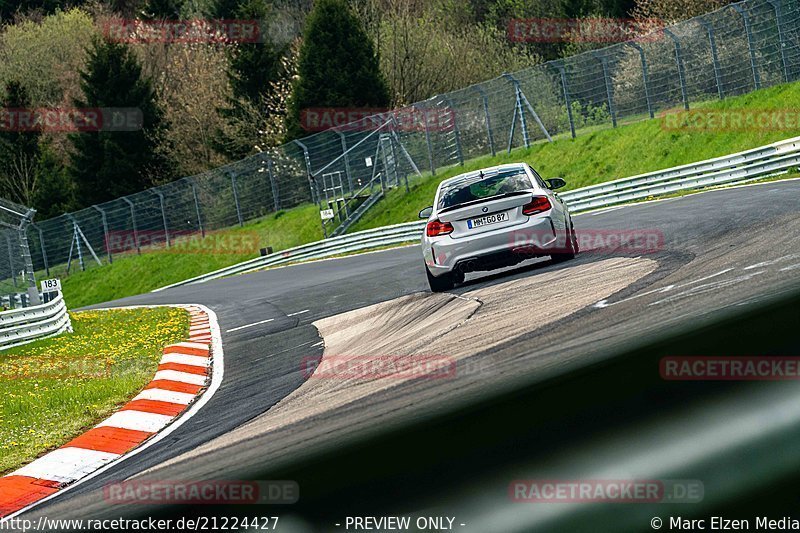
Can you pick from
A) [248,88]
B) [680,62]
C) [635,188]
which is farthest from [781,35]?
[248,88]

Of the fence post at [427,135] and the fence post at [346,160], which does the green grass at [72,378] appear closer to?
the fence post at [427,135]

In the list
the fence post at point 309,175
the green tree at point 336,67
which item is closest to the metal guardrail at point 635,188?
the fence post at point 309,175

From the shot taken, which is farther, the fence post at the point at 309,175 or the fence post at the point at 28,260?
the fence post at the point at 309,175

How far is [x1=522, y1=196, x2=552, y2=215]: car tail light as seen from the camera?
1248 centimetres

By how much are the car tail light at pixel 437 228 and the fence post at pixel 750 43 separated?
18.9 m

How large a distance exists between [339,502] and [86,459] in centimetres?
718

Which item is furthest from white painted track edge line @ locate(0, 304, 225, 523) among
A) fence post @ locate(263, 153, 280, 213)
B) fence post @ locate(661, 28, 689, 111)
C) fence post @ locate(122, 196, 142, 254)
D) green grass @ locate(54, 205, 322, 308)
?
fence post @ locate(122, 196, 142, 254)

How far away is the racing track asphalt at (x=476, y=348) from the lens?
161 centimetres

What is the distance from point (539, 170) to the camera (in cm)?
3512

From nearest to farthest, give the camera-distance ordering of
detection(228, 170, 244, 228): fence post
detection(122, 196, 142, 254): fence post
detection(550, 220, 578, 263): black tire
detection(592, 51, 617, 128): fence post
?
1. detection(550, 220, 578, 263): black tire
2. detection(592, 51, 617, 128): fence post
3. detection(228, 170, 244, 228): fence post
4. detection(122, 196, 142, 254): fence post

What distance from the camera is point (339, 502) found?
3.44 feet

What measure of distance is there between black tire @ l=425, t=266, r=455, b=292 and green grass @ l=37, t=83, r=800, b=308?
675 inches

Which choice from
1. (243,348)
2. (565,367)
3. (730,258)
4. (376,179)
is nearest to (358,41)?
(376,179)

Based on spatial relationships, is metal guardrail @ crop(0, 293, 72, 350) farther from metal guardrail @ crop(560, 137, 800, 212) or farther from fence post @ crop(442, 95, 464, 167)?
fence post @ crop(442, 95, 464, 167)
